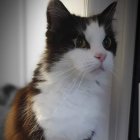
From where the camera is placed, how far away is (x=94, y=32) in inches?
33.6

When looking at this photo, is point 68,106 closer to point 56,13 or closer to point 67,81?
point 67,81

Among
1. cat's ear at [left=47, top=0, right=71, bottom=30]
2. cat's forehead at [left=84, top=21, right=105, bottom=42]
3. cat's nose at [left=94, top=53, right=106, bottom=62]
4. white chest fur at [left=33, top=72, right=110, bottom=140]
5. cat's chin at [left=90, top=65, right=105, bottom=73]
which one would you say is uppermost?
cat's ear at [left=47, top=0, right=71, bottom=30]

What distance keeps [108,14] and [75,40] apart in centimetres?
16

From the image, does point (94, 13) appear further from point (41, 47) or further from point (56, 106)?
point (56, 106)

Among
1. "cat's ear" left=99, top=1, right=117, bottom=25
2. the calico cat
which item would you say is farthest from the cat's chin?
"cat's ear" left=99, top=1, right=117, bottom=25

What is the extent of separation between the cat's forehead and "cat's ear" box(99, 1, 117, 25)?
0.08 feet

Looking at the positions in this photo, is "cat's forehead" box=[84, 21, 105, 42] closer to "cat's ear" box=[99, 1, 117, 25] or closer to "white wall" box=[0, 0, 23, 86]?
"cat's ear" box=[99, 1, 117, 25]

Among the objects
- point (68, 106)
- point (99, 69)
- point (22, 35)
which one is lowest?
point (68, 106)

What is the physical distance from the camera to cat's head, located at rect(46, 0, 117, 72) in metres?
0.84

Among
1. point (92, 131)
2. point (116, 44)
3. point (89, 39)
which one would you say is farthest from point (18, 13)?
point (92, 131)

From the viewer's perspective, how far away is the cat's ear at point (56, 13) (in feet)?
2.75

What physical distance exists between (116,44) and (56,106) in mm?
288

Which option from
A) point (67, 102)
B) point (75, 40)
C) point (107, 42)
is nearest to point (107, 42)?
point (107, 42)

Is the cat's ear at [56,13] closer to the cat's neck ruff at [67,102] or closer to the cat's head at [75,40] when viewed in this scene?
the cat's head at [75,40]
